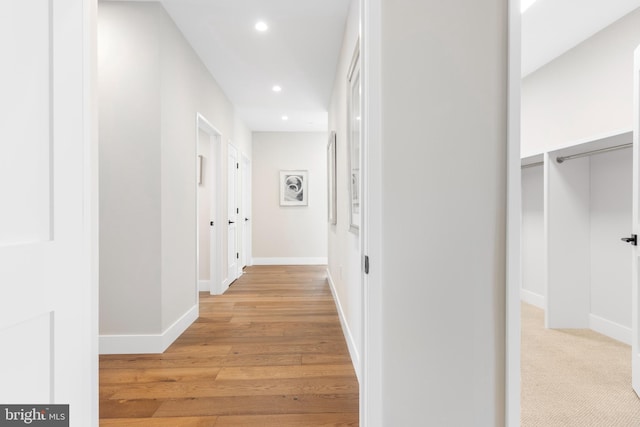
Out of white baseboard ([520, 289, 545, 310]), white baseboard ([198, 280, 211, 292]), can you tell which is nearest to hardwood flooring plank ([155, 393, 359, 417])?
white baseboard ([520, 289, 545, 310])

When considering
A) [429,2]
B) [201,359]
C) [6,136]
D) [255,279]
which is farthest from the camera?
[255,279]

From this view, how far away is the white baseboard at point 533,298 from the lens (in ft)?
11.3

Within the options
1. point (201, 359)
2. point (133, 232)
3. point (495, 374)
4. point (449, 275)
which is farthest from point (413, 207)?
point (133, 232)

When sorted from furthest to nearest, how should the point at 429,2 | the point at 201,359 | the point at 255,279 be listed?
the point at 255,279, the point at 201,359, the point at 429,2

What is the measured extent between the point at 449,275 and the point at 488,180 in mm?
334

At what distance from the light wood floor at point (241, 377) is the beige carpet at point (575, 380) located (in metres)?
1.04

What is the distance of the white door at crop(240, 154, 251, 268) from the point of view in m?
5.84

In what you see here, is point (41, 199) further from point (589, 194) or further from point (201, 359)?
point (589, 194)

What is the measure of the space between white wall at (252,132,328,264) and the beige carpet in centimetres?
427

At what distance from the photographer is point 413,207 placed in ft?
3.48

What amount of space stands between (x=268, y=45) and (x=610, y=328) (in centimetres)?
388

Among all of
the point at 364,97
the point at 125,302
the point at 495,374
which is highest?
the point at 364,97

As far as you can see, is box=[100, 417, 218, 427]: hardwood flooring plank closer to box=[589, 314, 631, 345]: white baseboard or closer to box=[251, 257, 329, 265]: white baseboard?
box=[589, 314, 631, 345]: white baseboard

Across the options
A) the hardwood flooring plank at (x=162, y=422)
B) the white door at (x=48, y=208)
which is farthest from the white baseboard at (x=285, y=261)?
the white door at (x=48, y=208)
